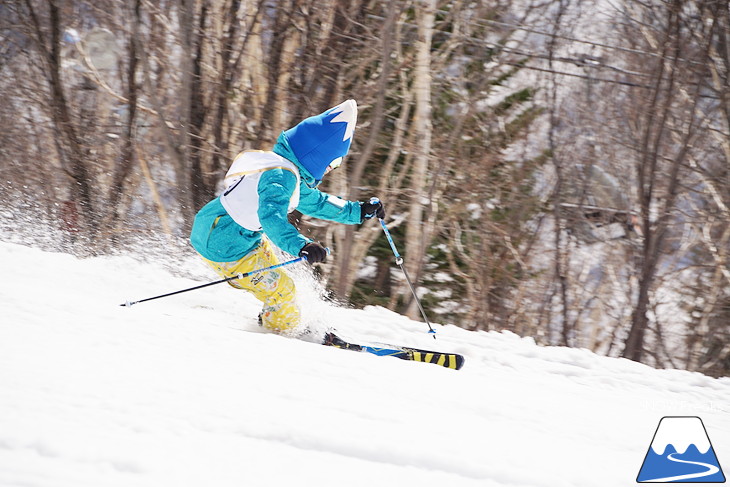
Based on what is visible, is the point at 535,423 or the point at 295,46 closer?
the point at 535,423

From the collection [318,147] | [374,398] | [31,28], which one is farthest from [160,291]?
[31,28]

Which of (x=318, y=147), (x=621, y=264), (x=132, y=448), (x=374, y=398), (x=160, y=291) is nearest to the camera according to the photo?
(x=132, y=448)

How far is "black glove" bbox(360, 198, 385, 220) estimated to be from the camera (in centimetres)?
449

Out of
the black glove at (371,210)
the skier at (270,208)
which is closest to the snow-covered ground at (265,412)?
the skier at (270,208)

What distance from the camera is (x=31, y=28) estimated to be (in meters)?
10.7

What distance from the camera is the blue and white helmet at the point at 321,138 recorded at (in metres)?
4.11

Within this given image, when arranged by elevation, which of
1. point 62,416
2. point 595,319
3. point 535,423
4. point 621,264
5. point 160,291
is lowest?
point 595,319

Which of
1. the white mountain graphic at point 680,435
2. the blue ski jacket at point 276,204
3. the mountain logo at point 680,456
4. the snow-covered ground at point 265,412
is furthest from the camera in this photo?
the blue ski jacket at point 276,204

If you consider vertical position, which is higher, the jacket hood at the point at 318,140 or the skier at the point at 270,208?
the jacket hood at the point at 318,140

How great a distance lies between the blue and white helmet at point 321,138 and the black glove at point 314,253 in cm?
73

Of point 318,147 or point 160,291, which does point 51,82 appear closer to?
point 160,291

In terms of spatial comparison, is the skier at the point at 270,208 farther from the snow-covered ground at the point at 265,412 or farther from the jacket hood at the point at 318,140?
the snow-covered ground at the point at 265,412

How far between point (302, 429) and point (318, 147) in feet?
7.24

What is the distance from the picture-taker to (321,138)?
4113 mm
